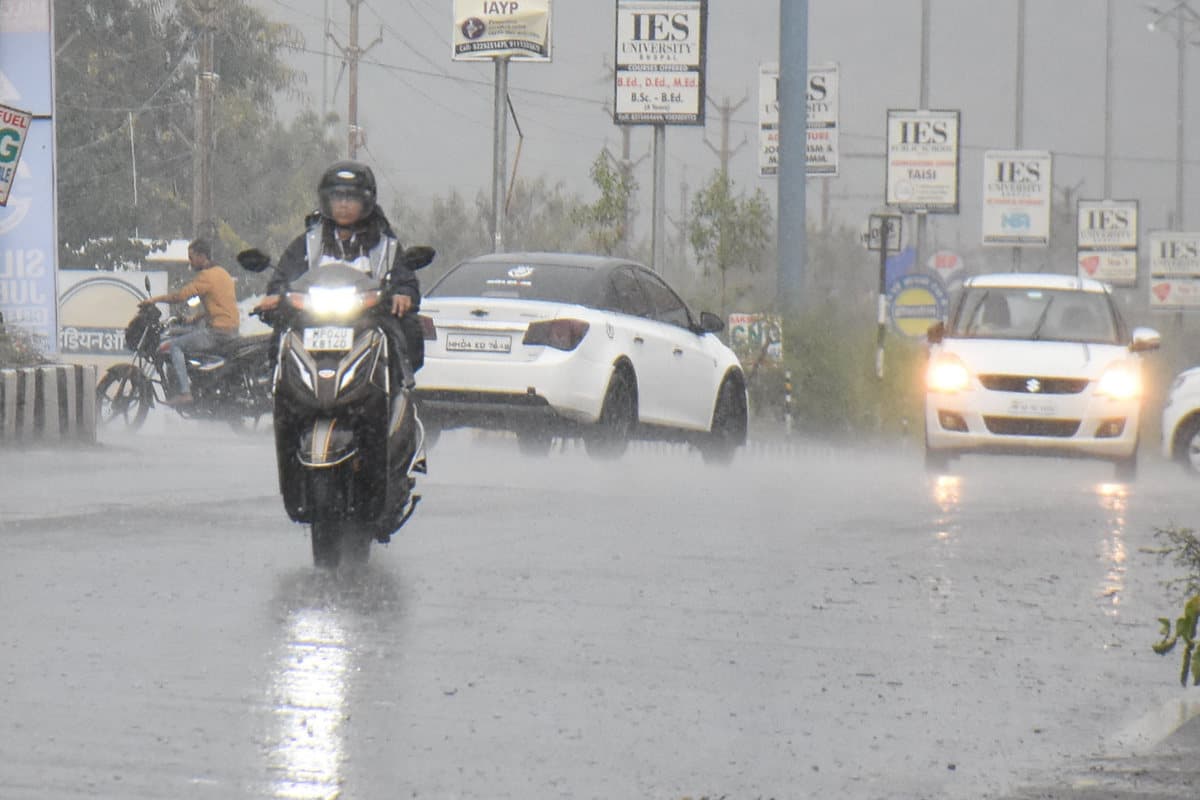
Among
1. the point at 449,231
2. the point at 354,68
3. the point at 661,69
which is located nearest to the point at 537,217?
the point at 449,231

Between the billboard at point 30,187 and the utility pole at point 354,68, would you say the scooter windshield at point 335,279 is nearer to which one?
the billboard at point 30,187

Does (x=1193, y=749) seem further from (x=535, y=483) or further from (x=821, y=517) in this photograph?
(x=535, y=483)

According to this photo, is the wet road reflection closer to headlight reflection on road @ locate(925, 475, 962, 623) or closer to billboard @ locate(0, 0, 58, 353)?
headlight reflection on road @ locate(925, 475, 962, 623)

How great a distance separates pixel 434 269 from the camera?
96562mm

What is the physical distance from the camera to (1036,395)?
19.7 meters

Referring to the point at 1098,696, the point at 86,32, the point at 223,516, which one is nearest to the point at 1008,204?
the point at 86,32

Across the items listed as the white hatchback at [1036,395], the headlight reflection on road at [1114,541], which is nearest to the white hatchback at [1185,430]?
the white hatchback at [1036,395]

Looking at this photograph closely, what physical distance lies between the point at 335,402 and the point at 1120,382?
11.8 metres

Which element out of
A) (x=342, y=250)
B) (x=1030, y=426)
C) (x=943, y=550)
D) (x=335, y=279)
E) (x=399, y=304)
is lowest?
(x=943, y=550)

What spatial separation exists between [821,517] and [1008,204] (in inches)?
1444

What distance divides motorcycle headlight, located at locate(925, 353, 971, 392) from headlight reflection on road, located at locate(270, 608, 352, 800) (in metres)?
12.1

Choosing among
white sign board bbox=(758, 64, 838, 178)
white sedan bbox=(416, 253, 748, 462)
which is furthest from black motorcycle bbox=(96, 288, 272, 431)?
white sign board bbox=(758, 64, 838, 178)

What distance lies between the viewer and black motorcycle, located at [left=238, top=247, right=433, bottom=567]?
9.62m

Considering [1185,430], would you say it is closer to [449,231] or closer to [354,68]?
[354,68]
